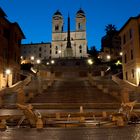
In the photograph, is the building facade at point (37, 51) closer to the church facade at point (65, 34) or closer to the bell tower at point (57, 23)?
→ the church facade at point (65, 34)

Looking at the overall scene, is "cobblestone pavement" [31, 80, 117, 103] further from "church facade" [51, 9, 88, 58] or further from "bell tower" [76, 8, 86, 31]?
"bell tower" [76, 8, 86, 31]

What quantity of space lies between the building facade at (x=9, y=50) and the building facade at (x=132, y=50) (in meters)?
20.0

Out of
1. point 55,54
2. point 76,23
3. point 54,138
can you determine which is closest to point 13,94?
point 54,138

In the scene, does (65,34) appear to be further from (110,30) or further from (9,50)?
(9,50)

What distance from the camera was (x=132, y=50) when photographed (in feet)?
146

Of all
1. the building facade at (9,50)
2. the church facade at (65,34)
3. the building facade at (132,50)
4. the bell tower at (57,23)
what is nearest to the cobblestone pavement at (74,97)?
the building facade at (132,50)

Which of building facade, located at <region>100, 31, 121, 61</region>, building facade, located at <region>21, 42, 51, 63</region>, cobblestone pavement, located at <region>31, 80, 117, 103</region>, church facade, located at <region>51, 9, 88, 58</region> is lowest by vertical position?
cobblestone pavement, located at <region>31, 80, 117, 103</region>

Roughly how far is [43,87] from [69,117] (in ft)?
68.3

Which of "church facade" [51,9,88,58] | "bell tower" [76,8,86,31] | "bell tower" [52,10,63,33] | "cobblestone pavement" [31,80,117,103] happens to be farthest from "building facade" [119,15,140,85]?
"bell tower" [52,10,63,33]

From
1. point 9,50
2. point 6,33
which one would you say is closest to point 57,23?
point 6,33

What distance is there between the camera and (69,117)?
15383mm

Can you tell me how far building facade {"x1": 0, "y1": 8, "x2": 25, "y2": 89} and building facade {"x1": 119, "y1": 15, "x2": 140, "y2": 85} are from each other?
20.0m

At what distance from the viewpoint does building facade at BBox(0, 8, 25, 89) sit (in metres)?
43.1

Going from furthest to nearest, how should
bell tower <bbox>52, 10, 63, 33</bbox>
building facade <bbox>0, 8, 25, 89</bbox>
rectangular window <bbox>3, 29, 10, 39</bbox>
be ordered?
1. bell tower <bbox>52, 10, 63, 33</bbox>
2. rectangular window <bbox>3, 29, 10, 39</bbox>
3. building facade <bbox>0, 8, 25, 89</bbox>
